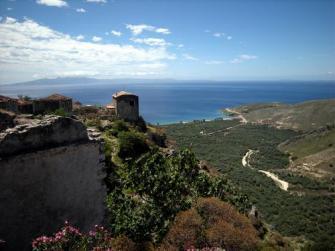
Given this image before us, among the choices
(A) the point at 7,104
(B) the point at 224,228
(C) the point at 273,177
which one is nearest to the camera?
(B) the point at 224,228

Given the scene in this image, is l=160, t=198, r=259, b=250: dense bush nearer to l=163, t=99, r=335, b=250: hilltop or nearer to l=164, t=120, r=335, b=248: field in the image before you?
l=163, t=99, r=335, b=250: hilltop

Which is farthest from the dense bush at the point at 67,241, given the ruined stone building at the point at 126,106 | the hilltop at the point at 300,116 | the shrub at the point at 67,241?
the hilltop at the point at 300,116

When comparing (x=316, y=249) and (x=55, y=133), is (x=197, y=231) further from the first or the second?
(x=316, y=249)

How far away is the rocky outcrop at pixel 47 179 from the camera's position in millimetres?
9773

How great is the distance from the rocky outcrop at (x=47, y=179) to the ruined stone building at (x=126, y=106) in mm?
27398

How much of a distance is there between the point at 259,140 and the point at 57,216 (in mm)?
90179

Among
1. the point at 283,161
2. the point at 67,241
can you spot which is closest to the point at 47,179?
the point at 67,241

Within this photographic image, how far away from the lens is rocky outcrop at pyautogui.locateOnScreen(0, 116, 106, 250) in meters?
9.77

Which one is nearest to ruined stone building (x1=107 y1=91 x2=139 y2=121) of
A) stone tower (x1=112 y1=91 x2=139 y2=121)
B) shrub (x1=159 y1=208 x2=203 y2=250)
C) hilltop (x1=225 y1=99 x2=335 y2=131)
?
stone tower (x1=112 y1=91 x2=139 y2=121)

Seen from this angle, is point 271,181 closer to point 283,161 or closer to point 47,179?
point 283,161

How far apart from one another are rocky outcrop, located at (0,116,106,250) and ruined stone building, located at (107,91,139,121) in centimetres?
2740

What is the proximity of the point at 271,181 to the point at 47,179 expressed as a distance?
51147mm

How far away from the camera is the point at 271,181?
56.5 meters

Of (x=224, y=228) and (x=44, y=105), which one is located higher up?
(x=44, y=105)
